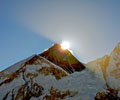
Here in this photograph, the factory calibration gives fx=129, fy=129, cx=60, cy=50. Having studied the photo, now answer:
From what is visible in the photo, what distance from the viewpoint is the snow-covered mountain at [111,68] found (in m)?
13.4

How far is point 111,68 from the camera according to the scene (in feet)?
49.3

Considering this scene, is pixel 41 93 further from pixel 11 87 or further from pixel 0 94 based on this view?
pixel 0 94

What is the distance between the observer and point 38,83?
54.1 ft

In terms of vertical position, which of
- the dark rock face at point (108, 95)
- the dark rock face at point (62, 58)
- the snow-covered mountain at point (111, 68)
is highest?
the dark rock face at point (62, 58)

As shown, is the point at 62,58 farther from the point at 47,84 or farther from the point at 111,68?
the point at 111,68

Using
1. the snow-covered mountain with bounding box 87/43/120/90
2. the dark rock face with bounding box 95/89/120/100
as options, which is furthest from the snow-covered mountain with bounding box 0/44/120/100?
the snow-covered mountain with bounding box 87/43/120/90

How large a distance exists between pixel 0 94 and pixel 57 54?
514 inches

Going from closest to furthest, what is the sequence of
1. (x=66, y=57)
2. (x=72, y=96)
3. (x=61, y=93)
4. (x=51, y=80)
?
(x=72, y=96)
(x=61, y=93)
(x=51, y=80)
(x=66, y=57)

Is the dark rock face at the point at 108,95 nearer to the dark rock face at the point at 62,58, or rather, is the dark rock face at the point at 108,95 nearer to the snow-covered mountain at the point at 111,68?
the snow-covered mountain at the point at 111,68

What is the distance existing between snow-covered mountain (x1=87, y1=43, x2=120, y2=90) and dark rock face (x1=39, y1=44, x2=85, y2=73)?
590 centimetres

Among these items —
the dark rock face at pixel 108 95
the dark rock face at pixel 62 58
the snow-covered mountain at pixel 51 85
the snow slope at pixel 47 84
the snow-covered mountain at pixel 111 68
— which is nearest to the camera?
the dark rock face at pixel 108 95

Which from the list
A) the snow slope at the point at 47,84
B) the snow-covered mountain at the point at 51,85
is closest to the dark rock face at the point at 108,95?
the snow-covered mountain at the point at 51,85

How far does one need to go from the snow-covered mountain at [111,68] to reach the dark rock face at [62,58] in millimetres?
5902

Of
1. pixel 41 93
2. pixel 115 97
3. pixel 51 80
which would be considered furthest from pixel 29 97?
pixel 115 97
